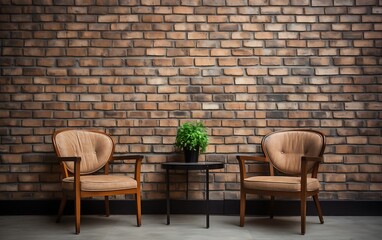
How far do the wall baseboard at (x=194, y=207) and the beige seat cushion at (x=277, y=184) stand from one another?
643 mm

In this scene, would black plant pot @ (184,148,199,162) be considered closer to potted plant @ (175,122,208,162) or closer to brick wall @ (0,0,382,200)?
potted plant @ (175,122,208,162)

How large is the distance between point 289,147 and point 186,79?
121cm

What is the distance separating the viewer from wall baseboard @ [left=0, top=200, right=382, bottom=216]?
443 centimetres

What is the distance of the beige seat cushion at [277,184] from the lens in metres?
3.64

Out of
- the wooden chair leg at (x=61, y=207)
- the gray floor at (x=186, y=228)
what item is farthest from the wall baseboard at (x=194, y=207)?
the wooden chair leg at (x=61, y=207)

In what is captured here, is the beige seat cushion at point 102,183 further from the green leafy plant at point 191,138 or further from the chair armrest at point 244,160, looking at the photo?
the chair armrest at point 244,160

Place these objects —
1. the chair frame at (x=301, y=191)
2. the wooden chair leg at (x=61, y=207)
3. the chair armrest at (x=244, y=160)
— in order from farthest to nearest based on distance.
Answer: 1. the wooden chair leg at (x=61, y=207)
2. the chair armrest at (x=244, y=160)
3. the chair frame at (x=301, y=191)

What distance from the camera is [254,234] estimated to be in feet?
11.8

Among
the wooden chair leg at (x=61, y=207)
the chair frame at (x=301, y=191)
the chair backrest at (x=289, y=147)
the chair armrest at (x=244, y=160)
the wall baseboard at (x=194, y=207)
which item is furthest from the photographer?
the wall baseboard at (x=194, y=207)

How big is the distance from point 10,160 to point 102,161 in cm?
98

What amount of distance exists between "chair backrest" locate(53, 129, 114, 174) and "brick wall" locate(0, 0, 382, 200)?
0.73 ft

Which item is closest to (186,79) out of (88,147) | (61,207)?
(88,147)

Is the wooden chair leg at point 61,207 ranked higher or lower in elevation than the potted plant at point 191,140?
lower

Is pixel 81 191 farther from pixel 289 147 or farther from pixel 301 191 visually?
pixel 289 147
